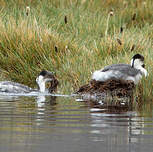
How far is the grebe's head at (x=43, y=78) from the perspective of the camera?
13.1 metres

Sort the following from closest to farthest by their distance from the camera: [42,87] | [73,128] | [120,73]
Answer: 1. [73,128]
2. [120,73]
3. [42,87]

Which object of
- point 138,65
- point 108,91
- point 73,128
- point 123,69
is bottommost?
point 73,128

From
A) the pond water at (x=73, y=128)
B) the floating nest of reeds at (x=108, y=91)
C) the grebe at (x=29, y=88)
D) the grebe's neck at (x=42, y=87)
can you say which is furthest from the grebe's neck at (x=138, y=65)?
the grebe's neck at (x=42, y=87)

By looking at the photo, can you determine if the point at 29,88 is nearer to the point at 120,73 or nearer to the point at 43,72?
the point at 43,72

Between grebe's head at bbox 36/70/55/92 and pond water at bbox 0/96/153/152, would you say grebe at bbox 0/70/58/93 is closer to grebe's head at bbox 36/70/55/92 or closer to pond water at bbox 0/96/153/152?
grebe's head at bbox 36/70/55/92

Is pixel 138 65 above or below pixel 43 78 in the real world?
above

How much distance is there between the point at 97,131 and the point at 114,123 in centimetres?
79

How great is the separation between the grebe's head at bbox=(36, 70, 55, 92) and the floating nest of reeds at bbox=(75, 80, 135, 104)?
1.43 metres

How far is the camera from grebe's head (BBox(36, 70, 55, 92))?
1310 centimetres

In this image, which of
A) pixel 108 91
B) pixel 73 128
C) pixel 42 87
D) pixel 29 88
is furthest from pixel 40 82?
pixel 73 128

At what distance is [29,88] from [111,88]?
222 centimetres

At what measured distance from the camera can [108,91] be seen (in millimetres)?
11359

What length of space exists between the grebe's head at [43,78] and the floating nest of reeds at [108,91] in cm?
143

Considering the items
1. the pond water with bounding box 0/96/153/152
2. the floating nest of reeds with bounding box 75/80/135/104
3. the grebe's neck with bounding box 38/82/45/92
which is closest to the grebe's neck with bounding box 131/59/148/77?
the floating nest of reeds with bounding box 75/80/135/104
